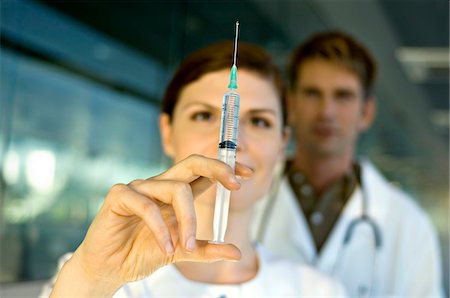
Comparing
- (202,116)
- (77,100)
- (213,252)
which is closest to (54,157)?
(77,100)

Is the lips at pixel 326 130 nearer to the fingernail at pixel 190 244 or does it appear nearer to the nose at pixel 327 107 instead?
the nose at pixel 327 107

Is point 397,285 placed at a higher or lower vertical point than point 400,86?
lower

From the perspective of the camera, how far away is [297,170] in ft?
5.84

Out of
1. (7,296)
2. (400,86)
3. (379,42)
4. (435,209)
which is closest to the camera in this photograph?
(7,296)

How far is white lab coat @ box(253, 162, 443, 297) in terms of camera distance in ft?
5.05

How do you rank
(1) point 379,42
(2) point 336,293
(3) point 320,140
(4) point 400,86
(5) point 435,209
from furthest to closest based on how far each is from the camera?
(5) point 435,209
(4) point 400,86
(1) point 379,42
(3) point 320,140
(2) point 336,293

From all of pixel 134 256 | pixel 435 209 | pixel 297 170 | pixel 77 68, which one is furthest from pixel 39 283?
pixel 435 209

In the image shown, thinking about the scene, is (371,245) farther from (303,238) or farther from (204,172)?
(204,172)

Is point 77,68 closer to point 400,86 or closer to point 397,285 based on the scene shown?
point 397,285

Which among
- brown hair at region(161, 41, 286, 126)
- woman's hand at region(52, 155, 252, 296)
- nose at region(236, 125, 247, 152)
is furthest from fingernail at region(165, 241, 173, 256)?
brown hair at region(161, 41, 286, 126)

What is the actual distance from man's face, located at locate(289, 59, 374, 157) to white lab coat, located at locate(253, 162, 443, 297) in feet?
0.47

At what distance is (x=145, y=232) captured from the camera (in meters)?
0.76

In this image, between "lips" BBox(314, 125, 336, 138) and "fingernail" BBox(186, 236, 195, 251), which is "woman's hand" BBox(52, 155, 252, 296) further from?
"lips" BBox(314, 125, 336, 138)

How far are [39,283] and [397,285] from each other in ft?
3.29
